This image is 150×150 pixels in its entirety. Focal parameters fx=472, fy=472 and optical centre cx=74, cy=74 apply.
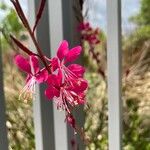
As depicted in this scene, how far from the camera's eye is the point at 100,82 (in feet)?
6.15

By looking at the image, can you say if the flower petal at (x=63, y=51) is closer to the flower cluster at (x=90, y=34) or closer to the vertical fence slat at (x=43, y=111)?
the vertical fence slat at (x=43, y=111)

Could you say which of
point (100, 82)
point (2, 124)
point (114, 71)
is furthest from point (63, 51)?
point (100, 82)

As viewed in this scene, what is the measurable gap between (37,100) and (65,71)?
473mm

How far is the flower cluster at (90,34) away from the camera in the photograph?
1575 millimetres

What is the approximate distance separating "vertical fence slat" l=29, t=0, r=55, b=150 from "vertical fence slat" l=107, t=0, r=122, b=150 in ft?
0.60

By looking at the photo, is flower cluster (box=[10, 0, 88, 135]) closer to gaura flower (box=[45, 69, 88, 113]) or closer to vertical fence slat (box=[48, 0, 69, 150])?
gaura flower (box=[45, 69, 88, 113])

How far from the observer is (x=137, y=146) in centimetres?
186

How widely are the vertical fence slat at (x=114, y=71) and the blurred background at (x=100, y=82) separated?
0.83ft

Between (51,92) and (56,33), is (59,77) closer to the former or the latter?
(51,92)

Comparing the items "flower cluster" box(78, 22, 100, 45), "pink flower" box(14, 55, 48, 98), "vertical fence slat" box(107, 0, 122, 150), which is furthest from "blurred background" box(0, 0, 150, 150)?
"pink flower" box(14, 55, 48, 98)

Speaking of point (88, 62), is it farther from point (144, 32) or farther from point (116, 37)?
point (116, 37)

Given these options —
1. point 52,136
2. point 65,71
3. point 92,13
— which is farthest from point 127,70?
point 65,71

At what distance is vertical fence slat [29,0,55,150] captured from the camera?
1220mm

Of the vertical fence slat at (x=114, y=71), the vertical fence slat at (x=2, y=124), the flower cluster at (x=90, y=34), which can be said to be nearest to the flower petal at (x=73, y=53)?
the vertical fence slat at (x=2, y=124)
